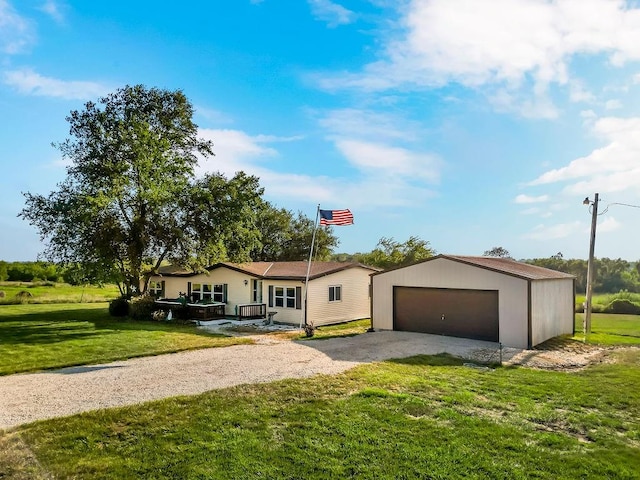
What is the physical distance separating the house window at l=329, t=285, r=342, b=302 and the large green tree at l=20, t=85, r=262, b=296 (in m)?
7.66

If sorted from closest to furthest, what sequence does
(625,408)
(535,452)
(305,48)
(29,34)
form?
(535,452) < (625,408) < (29,34) < (305,48)

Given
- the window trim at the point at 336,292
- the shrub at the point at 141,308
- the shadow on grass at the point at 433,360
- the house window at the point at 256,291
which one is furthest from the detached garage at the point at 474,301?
the shrub at the point at 141,308

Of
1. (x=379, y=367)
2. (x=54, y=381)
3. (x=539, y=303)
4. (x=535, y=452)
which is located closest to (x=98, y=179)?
(x=54, y=381)

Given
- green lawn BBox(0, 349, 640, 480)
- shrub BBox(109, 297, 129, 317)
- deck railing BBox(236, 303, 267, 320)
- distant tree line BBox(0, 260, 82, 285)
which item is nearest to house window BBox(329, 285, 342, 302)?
deck railing BBox(236, 303, 267, 320)

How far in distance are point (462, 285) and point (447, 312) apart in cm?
136

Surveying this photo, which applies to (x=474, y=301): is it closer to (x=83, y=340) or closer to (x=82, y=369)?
(x=82, y=369)

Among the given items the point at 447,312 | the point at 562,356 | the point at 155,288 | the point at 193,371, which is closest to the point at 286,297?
the point at 447,312

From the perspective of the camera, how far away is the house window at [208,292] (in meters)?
25.7

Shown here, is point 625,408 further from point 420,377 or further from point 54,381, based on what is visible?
point 54,381

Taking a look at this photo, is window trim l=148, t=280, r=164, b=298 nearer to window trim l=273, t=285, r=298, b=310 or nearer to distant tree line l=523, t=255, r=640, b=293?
window trim l=273, t=285, r=298, b=310

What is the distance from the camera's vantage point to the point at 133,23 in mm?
14961

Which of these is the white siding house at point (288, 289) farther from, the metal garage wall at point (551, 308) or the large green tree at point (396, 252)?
the large green tree at point (396, 252)

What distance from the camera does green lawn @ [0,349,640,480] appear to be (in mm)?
5688

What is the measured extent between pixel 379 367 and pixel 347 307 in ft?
42.9
